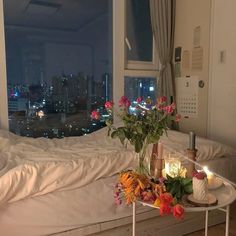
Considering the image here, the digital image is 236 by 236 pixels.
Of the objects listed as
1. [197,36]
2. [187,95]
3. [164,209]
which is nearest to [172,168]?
[164,209]

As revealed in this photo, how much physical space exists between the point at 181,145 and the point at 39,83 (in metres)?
1.73

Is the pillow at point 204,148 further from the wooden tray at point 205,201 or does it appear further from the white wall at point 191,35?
the white wall at point 191,35

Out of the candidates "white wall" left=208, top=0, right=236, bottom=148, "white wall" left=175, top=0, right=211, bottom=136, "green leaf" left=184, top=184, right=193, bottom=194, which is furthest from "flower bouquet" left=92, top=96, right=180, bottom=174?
"white wall" left=175, top=0, right=211, bottom=136

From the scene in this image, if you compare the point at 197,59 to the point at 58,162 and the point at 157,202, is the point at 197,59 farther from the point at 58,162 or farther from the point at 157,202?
the point at 157,202

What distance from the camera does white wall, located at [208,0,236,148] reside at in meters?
2.74

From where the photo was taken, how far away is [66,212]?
1635mm

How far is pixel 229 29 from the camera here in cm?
275

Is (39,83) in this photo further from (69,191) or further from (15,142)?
(69,191)

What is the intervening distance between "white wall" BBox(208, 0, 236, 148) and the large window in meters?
1.18

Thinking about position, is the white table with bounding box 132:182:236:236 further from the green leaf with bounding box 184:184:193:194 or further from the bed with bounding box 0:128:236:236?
the bed with bounding box 0:128:236:236

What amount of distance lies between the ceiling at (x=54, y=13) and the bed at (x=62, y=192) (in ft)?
5.25

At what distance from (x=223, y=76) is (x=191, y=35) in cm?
65

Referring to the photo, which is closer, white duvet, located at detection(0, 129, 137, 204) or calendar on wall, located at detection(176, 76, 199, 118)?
white duvet, located at detection(0, 129, 137, 204)

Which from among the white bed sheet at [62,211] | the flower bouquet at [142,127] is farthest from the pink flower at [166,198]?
the white bed sheet at [62,211]
